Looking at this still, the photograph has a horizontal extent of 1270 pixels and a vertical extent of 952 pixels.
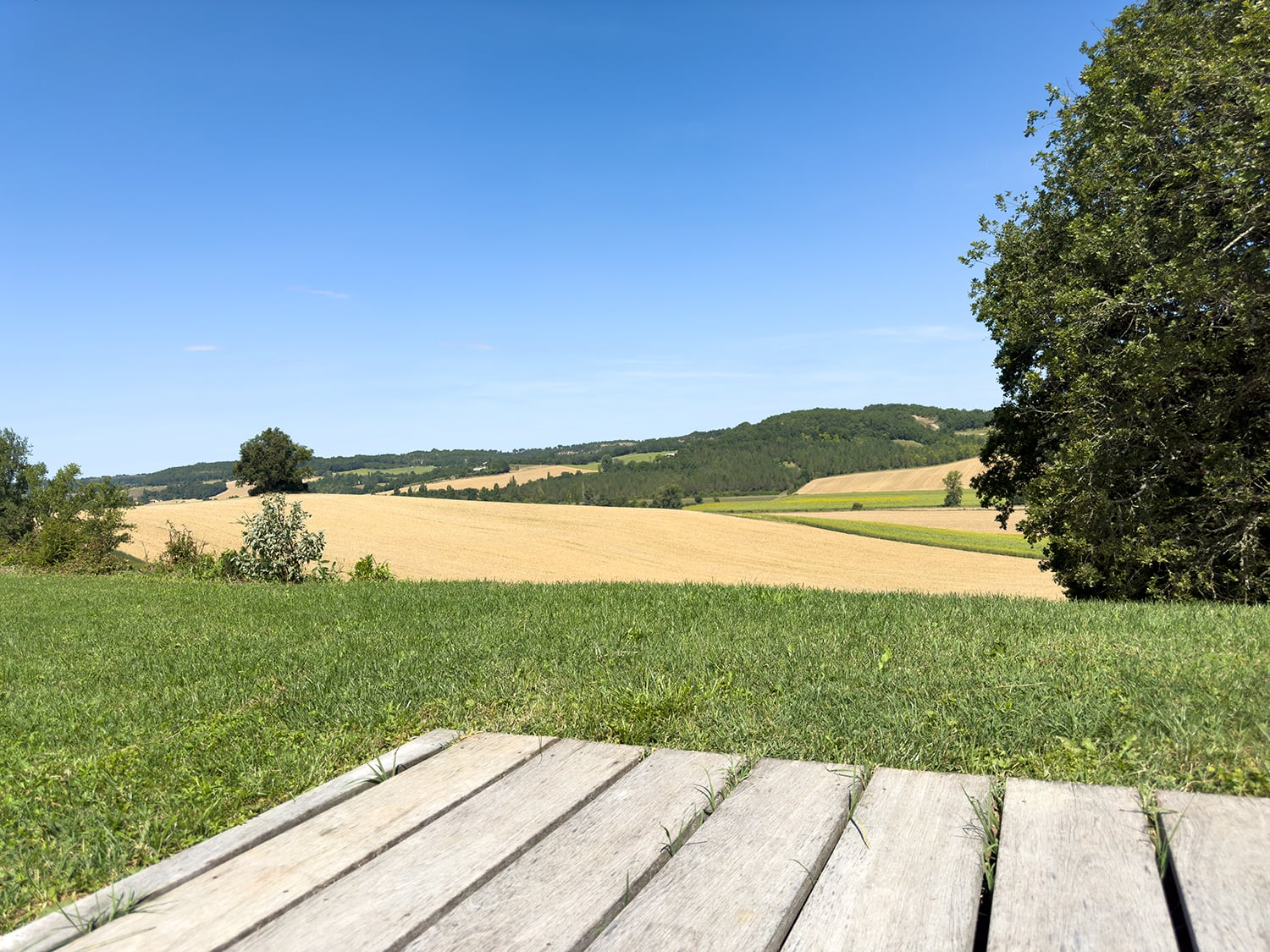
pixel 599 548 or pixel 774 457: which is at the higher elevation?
pixel 774 457

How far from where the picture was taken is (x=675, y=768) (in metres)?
2.88

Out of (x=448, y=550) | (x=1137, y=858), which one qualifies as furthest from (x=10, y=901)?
(x=448, y=550)

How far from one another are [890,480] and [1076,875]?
98.5 meters

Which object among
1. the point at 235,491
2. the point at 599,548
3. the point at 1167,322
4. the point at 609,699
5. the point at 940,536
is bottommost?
the point at 940,536

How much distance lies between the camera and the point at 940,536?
5547cm

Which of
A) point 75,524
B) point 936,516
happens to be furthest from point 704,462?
point 75,524

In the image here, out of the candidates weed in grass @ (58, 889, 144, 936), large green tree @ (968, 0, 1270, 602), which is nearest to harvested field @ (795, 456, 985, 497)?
large green tree @ (968, 0, 1270, 602)

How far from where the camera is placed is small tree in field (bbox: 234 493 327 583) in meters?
19.6

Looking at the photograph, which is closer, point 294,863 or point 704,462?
point 294,863

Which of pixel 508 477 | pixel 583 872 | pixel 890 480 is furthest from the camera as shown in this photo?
pixel 508 477

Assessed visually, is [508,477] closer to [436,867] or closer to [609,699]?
[609,699]

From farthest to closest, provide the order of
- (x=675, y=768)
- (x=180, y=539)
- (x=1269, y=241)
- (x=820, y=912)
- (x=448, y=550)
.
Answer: (x=448, y=550), (x=180, y=539), (x=1269, y=241), (x=675, y=768), (x=820, y=912)

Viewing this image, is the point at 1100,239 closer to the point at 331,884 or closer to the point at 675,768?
the point at 675,768

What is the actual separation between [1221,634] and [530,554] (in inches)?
1394
